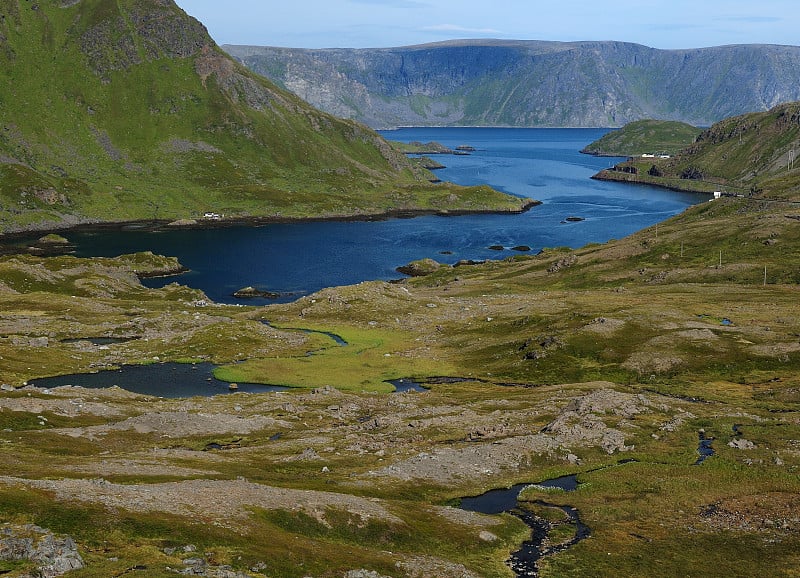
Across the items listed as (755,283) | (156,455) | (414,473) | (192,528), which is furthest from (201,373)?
(755,283)

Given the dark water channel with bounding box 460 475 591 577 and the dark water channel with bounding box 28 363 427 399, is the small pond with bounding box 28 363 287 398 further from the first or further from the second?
the dark water channel with bounding box 460 475 591 577

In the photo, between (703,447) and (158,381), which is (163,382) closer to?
(158,381)

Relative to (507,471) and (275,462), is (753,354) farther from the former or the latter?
(275,462)

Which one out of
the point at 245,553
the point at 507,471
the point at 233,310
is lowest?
the point at 233,310

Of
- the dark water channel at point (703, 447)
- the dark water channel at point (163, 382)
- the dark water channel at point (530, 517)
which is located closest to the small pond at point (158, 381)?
the dark water channel at point (163, 382)

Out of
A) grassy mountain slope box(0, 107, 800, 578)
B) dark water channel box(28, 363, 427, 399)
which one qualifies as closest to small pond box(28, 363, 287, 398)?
dark water channel box(28, 363, 427, 399)

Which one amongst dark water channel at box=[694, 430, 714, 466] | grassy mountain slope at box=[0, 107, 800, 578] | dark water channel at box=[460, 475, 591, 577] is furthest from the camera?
dark water channel at box=[694, 430, 714, 466]

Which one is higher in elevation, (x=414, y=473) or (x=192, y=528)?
(x=192, y=528)

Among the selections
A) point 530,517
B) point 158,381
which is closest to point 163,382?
point 158,381
